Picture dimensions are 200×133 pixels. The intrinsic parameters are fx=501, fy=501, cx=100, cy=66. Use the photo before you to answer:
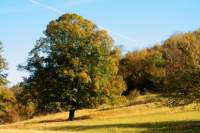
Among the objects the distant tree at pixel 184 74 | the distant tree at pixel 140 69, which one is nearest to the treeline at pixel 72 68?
the distant tree at pixel 184 74

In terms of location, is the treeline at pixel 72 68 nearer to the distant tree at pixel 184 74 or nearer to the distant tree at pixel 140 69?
the distant tree at pixel 184 74

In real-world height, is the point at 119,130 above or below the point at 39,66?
below

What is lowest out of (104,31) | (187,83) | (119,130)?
(119,130)

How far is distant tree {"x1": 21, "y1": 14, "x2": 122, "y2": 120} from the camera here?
6494 cm

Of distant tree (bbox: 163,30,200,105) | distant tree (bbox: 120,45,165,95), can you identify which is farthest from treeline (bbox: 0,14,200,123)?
distant tree (bbox: 120,45,165,95)

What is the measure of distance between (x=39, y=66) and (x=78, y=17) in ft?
27.4

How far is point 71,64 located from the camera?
6512 cm

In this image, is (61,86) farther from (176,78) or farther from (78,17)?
(176,78)

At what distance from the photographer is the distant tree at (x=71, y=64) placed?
64.9 m

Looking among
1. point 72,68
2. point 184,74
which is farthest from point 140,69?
point 184,74

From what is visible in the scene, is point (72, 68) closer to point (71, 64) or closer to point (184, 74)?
point (71, 64)

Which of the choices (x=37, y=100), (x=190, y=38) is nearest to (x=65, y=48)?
(x=37, y=100)

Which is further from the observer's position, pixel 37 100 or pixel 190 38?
pixel 37 100

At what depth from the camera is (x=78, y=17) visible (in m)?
66.8
